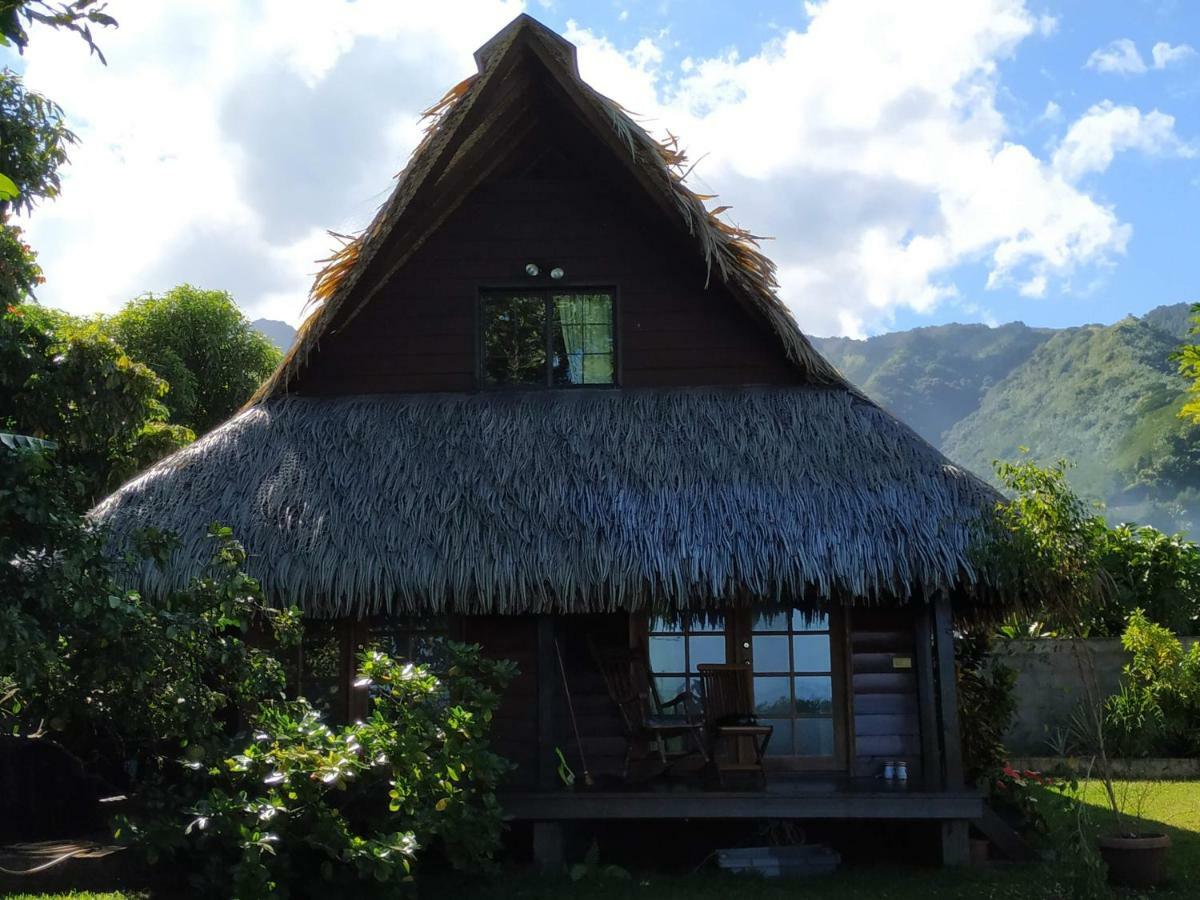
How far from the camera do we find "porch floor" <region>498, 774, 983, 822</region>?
26.0ft

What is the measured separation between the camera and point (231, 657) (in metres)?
6.78

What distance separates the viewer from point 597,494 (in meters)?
8.68

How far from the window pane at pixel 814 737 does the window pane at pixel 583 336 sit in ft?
10.7

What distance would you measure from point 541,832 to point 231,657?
8.60 feet

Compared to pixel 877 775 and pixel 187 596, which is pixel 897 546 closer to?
pixel 877 775

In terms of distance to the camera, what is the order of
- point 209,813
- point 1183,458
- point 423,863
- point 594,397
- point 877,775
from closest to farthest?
1. point 209,813
2. point 423,863
3. point 877,775
4. point 594,397
5. point 1183,458

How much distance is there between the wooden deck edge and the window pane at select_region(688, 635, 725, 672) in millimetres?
1493

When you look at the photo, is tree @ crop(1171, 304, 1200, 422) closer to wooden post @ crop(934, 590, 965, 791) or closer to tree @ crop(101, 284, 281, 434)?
wooden post @ crop(934, 590, 965, 791)

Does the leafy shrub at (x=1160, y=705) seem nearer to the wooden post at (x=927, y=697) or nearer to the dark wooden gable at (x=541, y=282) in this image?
the wooden post at (x=927, y=697)

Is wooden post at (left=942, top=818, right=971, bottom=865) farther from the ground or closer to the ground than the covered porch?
closer to the ground

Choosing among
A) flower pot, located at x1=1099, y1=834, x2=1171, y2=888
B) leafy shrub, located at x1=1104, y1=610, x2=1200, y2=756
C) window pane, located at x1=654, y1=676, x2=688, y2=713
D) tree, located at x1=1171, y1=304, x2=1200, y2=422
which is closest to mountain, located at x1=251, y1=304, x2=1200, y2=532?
leafy shrub, located at x1=1104, y1=610, x2=1200, y2=756

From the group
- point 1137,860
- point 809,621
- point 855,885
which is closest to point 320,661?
point 809,621

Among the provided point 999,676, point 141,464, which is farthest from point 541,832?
point 141,464

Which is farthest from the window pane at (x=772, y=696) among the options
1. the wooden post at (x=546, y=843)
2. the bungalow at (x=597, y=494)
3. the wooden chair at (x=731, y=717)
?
the wooden post at (x=546, y=843)
